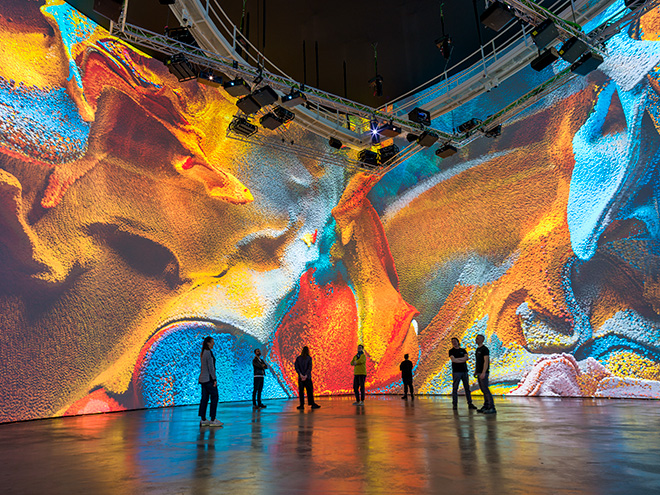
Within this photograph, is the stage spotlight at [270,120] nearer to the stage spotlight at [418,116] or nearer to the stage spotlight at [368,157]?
the stage spotlight at [418,116]

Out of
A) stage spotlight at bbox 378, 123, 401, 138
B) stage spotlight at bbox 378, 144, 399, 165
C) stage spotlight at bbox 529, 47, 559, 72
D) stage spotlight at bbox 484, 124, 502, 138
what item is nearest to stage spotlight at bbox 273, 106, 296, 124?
stage spotlight at bbox 378, 123, 401, 138

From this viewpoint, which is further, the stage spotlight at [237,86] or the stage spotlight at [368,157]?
the stage spotlight at [368,157]

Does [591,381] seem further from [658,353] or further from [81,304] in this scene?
[81,304]

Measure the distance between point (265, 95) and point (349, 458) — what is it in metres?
7.94

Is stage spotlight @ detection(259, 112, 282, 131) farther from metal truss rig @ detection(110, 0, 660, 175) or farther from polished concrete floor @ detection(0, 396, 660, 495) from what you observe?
polished concrete floor @ detection(0, 396, 660, 495)

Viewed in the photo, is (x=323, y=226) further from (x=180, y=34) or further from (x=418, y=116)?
(x=180, y=34)

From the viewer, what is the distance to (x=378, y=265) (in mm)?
14305

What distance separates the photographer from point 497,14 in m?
7.73

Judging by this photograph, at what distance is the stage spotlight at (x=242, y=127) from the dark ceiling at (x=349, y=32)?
1.75 meters

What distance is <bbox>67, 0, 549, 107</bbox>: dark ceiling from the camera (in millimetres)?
9750

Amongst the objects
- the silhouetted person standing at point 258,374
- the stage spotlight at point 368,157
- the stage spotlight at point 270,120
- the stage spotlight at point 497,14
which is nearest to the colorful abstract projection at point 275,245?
the stage spotlight at point 368,157

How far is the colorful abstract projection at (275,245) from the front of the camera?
833 centimetres

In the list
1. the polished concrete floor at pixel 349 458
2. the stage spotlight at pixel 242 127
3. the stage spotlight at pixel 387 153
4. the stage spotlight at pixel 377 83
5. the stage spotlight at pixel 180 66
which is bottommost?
the polished concrete floor at pixel 349 458

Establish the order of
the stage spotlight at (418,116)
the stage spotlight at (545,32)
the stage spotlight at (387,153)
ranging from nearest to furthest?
1. the stage spotlight at (545,32)
2. the stage spotlight at (418,116)
3. the stage spotlight at (387,153)
